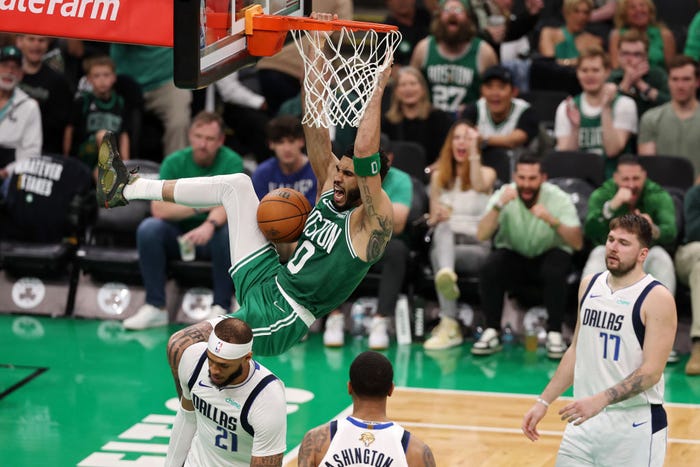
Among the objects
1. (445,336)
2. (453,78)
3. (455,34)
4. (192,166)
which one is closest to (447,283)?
(445,336)

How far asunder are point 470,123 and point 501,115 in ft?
2.89

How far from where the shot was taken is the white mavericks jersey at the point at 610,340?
21.9ft

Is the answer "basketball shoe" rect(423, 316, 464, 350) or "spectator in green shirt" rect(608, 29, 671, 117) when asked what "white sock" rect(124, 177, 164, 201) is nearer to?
"basketball shoe" rect(423, 316, 464, 350)

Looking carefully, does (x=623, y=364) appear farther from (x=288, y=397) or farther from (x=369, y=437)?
(x=288, y=397)

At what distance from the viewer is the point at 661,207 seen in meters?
10.8

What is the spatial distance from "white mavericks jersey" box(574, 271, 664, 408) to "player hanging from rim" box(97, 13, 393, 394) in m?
1.19

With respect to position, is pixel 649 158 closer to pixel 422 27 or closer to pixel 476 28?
pixel 476 28

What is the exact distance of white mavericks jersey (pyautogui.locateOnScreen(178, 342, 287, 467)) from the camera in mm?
6020

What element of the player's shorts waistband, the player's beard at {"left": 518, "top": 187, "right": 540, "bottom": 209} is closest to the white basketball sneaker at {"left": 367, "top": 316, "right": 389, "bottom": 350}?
the player's beard at {"left": 518, "top": 187, "right": 540, "bottom": 209}

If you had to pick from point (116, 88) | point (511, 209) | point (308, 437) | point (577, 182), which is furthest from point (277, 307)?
point (116, 88)

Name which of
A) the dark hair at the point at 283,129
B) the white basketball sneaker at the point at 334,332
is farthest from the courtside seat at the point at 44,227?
the white basketball sneaker at the point at 334,332

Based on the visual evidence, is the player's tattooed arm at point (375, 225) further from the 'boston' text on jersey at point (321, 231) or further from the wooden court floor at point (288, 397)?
the wooden court floor at point (288, 397)

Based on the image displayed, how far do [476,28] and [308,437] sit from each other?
9010 mm

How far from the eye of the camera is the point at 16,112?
12.9 m
